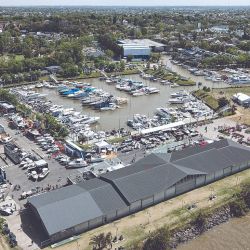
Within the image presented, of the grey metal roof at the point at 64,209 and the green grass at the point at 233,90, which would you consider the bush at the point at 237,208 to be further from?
the green grass at the point at 233,90

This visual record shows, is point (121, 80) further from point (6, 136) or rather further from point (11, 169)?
point (11, 169)

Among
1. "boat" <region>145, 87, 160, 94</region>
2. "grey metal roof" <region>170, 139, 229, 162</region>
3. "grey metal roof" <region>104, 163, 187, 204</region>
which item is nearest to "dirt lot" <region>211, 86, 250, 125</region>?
"boat" <region>145, 87, 160, 94</region>

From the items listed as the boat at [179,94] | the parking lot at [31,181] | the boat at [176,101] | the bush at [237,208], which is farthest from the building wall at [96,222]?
the boat at [179,94]

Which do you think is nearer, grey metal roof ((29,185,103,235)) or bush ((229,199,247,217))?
grey metal roof ((29,185,103,235))

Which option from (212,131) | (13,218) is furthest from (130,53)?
(13,218)

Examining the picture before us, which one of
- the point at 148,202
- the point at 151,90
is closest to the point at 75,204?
the point at 148,202

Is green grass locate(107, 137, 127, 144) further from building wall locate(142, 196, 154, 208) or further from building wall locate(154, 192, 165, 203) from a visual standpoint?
building wall locate(142, 196, 154, 208)
